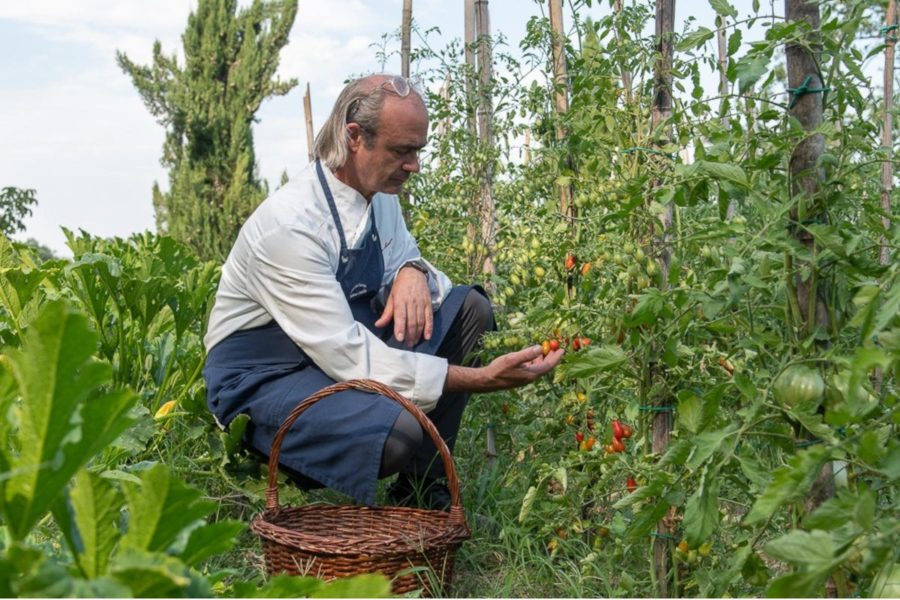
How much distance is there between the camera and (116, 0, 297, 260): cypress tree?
14.2 m

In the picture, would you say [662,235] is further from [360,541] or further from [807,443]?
[360,541]

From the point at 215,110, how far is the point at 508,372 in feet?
41.2

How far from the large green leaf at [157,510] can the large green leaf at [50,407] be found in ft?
0.18

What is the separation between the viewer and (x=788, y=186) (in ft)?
5.51

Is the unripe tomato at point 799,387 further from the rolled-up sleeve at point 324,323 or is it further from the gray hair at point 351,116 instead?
the gray hair at point 351,116

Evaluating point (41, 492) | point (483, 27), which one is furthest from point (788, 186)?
point (483, 27)

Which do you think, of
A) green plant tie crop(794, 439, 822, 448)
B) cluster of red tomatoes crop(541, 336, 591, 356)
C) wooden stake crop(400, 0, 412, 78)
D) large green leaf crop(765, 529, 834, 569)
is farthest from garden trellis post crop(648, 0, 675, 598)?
wooden stake crop(400, 0, 412, 78)

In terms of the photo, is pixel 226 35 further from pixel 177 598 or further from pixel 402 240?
pixel 177 598

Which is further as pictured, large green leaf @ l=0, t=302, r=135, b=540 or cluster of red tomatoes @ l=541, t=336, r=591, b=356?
cluster of red tomatoes @ l=541, t=336, r=591, b=356

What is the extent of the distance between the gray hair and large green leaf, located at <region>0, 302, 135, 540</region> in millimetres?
2230

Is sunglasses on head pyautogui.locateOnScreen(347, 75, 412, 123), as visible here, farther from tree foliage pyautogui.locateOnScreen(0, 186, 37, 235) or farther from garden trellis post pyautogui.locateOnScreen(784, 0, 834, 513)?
tree foliage pyautogui.locateOnScreen(0, 186, 37, 235)

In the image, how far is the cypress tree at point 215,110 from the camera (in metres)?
14.2

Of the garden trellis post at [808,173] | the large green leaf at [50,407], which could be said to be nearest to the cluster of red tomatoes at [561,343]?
the garden trellis post at [808,173]

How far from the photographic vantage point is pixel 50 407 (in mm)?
792
